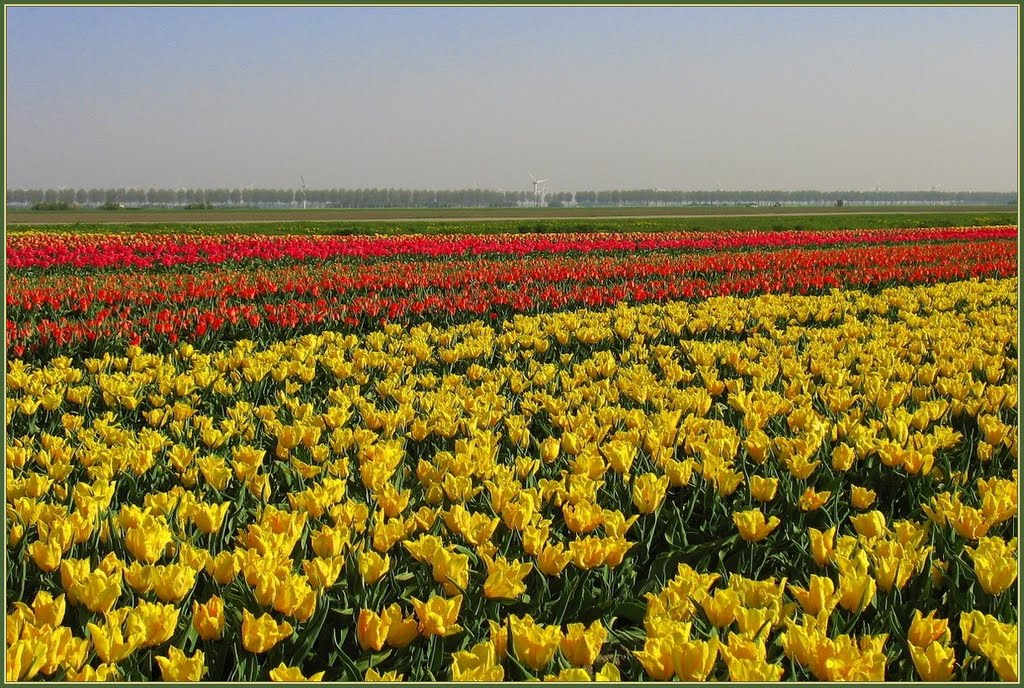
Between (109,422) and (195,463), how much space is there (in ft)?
3.32

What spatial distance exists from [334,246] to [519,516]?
17.7 meters

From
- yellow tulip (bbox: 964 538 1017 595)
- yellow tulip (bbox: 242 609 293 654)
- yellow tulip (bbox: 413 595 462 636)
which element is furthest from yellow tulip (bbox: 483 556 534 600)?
yellow tulip (bbox: 964 538 1017 595)

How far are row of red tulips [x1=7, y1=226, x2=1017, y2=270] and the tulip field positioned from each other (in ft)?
34.7

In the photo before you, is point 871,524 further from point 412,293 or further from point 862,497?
point 412,293

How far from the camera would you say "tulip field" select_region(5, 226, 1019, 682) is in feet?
6.84

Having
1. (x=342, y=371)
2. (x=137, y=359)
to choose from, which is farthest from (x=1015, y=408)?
(x=137, y=359)

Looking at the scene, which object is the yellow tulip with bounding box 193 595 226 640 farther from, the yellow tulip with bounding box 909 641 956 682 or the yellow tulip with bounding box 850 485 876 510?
the yellow tulip with bounding box 850 485 876 510

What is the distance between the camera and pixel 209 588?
2.51 m

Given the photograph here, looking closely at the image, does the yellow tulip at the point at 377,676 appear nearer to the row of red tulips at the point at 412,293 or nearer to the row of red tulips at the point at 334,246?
the row of red tulips at the point at 412,293

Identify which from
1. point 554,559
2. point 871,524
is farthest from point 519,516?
point 871,524

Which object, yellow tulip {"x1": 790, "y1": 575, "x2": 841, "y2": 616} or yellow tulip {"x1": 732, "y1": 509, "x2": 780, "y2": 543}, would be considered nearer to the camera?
yellow tulip {"x1": 790, "y1": 575, "x2": 841, "y2": 616}

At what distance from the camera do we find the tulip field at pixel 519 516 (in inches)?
82.1

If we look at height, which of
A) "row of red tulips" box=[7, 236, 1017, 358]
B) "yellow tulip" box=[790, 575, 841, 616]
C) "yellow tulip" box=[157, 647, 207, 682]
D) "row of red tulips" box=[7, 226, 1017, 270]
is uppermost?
"row of red tulips" box=[7, 226, 1017, 270]

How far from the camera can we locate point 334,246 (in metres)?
19.8
